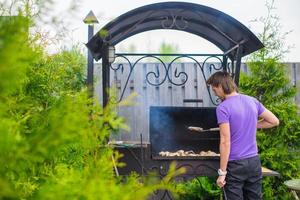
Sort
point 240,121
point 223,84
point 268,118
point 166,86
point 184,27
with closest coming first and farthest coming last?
point 240,121
point 223,84
point 268,118
point 184,27
point 166,86

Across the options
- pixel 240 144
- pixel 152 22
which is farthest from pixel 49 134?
pixel 152 22

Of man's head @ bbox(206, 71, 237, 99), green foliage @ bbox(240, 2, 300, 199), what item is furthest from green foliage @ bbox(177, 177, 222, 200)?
man's head @ bbox(206, 71, 237, 99)

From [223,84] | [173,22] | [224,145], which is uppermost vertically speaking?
[173,22]

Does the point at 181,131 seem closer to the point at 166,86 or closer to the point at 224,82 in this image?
the point at 224,82

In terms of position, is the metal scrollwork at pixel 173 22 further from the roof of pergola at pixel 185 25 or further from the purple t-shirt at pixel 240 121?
the purple t-shirt at pixel 240 121

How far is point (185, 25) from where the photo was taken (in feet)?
16.4

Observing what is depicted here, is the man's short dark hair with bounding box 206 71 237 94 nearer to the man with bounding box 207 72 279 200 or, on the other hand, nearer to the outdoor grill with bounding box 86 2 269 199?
the man with bounding box 207 72 279 200

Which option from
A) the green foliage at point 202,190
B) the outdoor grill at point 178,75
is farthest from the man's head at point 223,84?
the green foliage at point 202,190

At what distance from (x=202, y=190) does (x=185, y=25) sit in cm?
216

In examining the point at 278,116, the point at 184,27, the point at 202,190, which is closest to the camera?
the point at 184,27

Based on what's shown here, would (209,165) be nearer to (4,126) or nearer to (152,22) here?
(152,22)

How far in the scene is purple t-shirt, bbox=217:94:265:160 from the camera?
3.59 metres

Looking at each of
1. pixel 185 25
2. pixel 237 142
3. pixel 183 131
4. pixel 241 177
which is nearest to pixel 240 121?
pixel 237 142

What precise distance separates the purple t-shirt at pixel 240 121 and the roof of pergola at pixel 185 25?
1.01 metres
